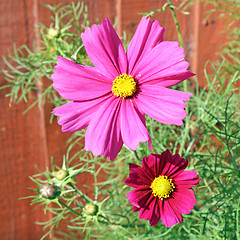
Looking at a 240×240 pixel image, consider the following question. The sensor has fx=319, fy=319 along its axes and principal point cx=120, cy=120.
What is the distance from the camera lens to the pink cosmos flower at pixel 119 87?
486 mm

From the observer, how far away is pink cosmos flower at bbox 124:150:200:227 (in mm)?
538

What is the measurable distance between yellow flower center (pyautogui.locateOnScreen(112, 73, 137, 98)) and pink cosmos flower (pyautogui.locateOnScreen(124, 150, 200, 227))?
0.37ft

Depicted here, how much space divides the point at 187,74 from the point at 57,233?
0.92m

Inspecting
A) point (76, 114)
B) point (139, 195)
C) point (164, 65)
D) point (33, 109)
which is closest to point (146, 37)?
point (164, 65)

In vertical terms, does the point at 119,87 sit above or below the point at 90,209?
above

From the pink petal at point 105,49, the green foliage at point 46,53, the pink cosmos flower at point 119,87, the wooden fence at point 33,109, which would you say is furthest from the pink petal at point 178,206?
the wooden fence at point 33,109

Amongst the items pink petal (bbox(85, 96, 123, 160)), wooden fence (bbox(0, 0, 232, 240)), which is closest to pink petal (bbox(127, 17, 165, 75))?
pink petal (bbox(85, 96, 123, 160))

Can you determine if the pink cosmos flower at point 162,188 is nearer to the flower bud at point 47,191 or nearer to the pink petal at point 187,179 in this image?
the pink petal at point 187,179

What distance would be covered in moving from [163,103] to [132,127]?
0.06 m

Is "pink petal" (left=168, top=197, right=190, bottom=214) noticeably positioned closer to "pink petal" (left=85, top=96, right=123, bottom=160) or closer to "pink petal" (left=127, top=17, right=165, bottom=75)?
"pink petal" (left=85, top=96, right=123, bottom=160)

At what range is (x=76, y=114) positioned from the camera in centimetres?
50

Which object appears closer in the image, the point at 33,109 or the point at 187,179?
the point at 187,179

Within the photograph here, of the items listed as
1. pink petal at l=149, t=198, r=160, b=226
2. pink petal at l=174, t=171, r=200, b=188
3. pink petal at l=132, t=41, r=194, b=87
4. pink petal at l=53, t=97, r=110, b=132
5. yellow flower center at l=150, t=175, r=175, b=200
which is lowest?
pink petal at l=149, t=198, r=160, b=226

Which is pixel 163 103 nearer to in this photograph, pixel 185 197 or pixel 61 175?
pixel 185 197
